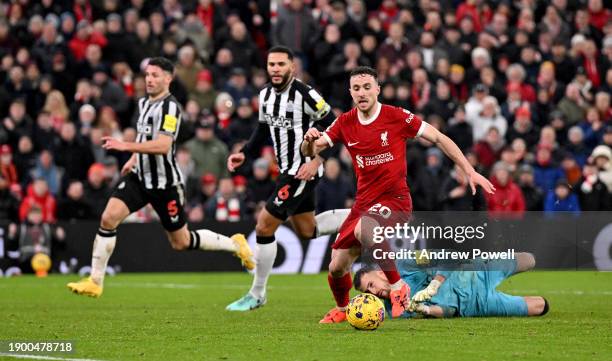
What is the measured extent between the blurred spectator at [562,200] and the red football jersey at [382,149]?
854 centimetres

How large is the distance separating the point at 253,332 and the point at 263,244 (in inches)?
121

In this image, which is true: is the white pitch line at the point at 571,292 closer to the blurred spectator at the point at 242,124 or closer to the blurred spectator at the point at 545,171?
the blurred spectator at the point at 545,171

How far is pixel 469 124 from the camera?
874 inches

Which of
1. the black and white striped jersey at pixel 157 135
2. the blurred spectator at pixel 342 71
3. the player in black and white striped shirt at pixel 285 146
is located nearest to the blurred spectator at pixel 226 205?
the blurred spectator at pixel 342 71

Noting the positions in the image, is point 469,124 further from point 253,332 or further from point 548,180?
point 253,332

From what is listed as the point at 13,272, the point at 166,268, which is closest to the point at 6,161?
the point at 13,272

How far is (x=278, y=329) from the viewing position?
34.9 feet

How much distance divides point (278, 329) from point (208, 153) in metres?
11.3

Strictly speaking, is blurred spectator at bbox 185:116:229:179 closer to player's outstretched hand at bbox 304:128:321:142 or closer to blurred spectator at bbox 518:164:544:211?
blurred spectator at bbox 518:164:544:211

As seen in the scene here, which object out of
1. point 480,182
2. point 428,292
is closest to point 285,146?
point 428,292

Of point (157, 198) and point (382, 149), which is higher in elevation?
point (382, 149)

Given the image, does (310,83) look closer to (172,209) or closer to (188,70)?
(188,70)

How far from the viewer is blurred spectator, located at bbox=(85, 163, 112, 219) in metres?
20.8

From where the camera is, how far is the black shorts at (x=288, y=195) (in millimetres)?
12828
